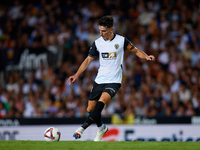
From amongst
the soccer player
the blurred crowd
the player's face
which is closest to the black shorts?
the soccer player

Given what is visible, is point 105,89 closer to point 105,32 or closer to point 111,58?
point 111,58

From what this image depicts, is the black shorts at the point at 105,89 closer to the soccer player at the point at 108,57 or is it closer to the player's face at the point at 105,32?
the soccer player at the point at 108,57

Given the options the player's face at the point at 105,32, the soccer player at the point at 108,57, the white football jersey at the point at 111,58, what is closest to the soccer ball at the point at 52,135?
the soccer player at the point at 108,57

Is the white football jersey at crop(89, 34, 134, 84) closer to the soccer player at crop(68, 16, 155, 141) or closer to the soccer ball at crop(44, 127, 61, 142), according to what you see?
the soccer player at crop(68, 16, 155, 141)

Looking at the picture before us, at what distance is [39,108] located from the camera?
1379 cm

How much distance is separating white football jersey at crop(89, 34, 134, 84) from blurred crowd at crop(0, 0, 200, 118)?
458 centimetres

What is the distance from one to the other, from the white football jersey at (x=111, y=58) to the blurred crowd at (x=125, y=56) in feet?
15.0

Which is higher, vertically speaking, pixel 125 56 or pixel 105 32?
pixel 105 32

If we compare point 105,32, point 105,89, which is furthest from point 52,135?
point 105,32

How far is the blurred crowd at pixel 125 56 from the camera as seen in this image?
506 inches

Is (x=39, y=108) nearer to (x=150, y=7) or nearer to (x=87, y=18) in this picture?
(x=87, y=18)

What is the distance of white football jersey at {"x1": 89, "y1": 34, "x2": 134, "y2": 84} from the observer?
24.9 ft

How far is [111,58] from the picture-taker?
7.58 metres

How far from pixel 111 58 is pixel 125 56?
680cm
